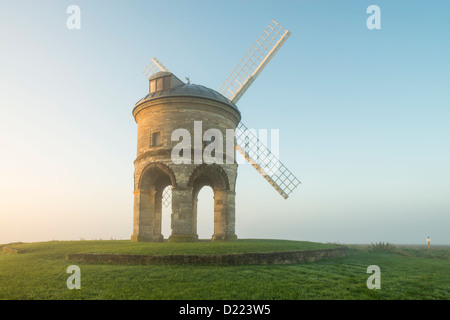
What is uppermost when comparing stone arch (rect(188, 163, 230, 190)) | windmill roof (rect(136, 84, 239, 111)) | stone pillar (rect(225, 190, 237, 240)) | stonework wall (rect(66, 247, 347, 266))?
windmill roof (rect(136, 84, 239, 111))

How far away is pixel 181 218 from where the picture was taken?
18844 mm

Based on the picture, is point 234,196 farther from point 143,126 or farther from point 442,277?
point 442,277

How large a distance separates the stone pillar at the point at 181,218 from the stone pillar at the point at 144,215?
2.43 m

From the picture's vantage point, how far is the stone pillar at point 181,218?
1872 centimetres

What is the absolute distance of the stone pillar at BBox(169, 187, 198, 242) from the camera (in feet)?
61.4

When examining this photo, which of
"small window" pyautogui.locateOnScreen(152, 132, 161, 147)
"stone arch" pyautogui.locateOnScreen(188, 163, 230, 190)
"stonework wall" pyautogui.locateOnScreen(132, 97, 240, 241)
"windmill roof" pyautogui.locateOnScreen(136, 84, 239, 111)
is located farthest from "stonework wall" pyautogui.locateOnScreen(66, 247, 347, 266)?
"windmill roof" pyautogui.locateOnScreen(136, 84, 239, 111)

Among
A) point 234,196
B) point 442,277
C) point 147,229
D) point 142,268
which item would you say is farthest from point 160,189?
point 442,277

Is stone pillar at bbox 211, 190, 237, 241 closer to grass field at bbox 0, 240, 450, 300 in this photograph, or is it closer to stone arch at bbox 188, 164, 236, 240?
stone arch at bbox 188, 164, 236, 240

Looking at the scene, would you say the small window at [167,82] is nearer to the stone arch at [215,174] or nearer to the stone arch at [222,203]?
the stone arch at [215,174]

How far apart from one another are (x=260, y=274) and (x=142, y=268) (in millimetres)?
4248

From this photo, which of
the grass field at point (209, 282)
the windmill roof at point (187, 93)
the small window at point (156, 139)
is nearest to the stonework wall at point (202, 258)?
the grass field at point (209, 282)

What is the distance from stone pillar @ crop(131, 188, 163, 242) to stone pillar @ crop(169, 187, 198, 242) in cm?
243

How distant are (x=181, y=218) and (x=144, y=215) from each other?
2.93 meters
